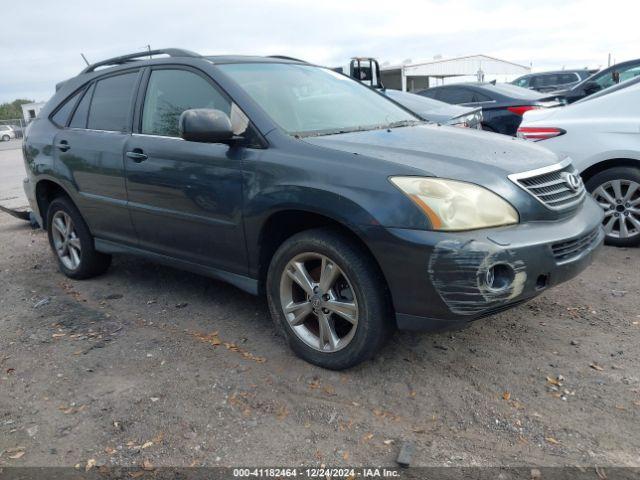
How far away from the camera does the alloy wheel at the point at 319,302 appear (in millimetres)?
3115

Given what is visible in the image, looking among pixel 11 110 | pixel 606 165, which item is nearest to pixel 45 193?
pixel 606 165

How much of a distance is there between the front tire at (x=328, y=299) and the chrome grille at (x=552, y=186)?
90 cm

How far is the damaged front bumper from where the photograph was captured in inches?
106

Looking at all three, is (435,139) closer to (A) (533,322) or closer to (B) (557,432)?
(A) (533,322)

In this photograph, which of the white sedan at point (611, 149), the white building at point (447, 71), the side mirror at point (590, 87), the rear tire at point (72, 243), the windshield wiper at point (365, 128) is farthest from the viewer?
the white building at point (447, 71)

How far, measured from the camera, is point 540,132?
5.45m

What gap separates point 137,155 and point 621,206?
409cm

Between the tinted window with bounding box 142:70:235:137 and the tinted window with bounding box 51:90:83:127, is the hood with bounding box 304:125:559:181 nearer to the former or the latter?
the tinted window with bounding box 142:70:235:137

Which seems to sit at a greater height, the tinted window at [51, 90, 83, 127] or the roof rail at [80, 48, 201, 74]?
the roof rail at [80, 48, 201, 74]

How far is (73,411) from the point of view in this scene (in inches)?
117

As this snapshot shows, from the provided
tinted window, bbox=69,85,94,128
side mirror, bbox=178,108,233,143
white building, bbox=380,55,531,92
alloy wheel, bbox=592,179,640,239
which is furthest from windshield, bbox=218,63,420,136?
white building, bbox=380,55,531,92

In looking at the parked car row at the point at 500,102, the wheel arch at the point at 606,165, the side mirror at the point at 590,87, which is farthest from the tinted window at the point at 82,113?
the side mirror at the point at 590,87

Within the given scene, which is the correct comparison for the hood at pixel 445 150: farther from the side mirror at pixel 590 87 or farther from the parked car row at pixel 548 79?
the parked car row at pixel 548 79

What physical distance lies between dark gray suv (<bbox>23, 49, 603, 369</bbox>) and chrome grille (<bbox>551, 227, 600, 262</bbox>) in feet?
0.04
